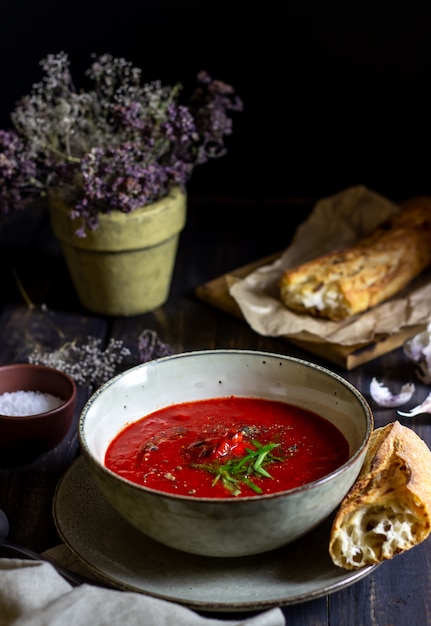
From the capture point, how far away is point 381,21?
3475 millimetres

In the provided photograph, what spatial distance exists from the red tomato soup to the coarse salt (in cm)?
40

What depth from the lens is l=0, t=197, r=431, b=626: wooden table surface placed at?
1.83 metres

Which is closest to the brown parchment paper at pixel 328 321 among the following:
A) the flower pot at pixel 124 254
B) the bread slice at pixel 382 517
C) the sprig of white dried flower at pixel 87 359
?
the flower pot at pixel 124 254

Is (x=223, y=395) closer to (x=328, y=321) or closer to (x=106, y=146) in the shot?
(x=328, y=321)

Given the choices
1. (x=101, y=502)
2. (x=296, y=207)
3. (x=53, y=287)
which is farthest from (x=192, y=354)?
(x=296, y=207)

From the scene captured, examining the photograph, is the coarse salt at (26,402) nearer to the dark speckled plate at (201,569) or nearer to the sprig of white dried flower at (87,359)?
the sprig of white dried flower at (87,359)

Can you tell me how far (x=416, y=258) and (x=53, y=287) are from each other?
1225 mm

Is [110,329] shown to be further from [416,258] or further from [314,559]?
[314,559]

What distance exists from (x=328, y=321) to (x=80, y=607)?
4.84 feet

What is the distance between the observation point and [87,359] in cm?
275

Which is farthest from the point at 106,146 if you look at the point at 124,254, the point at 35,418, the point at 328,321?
the point at 35,418

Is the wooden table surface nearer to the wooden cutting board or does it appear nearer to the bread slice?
the wooden cutting board

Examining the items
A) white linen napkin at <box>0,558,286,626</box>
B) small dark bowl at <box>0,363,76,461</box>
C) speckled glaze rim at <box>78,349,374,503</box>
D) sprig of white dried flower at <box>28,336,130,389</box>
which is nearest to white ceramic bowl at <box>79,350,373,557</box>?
speckled glaze rim at <box>78,349,374,503</box>

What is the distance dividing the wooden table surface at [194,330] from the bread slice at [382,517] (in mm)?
124
